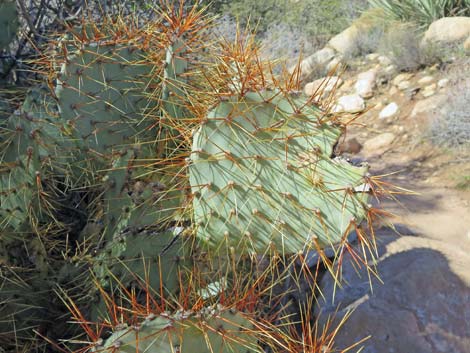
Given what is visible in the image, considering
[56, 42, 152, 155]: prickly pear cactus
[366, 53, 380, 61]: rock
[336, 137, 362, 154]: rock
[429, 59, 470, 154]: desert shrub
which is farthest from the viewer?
[366, 53, 380, 61]: rock

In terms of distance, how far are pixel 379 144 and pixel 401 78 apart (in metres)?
1.53

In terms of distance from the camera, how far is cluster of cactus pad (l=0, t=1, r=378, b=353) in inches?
63.6

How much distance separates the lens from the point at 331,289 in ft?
9.57

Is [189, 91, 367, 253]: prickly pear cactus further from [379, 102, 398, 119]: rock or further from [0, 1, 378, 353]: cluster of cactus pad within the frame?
[379, 102, 398, 119]: rock

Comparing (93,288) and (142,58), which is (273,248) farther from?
(142,58)

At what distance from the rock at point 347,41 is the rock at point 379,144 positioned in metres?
2.59

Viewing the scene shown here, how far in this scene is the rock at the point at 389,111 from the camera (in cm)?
708

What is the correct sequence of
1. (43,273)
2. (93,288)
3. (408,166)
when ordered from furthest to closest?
(408,166), (43,273), (93,288)

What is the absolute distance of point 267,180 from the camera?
167 centimetres

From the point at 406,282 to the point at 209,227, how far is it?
1408mm

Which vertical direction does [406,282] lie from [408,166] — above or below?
above

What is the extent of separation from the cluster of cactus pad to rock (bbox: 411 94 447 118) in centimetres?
499

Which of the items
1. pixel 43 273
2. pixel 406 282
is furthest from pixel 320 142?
pixel 406 282

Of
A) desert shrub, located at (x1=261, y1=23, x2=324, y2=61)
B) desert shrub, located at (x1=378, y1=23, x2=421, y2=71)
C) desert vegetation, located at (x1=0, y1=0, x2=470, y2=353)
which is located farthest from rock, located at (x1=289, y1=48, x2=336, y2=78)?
desert vegetation, located at (x1=0, y1=0, x2=470, y2=353)
